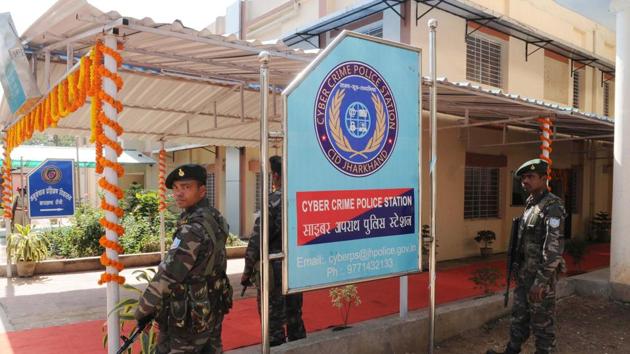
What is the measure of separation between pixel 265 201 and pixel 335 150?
0.61 metres

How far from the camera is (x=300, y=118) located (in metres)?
2.85

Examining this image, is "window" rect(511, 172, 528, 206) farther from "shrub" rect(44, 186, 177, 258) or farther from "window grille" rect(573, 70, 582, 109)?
"shrub" rect(44, 186, 177, 258)

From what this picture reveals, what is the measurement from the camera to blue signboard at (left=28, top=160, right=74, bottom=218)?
335 inches

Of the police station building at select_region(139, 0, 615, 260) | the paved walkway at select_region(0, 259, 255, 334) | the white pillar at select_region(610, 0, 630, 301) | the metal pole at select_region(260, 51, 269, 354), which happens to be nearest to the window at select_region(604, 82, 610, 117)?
the police station building at select_region(139, 0, 615, 260)

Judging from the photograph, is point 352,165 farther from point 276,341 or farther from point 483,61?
point 483,61

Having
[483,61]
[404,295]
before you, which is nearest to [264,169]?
[404,295]

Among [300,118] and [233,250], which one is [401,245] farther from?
[233,250]

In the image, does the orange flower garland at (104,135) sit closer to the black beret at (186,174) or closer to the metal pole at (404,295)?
the black beret at (186,174)

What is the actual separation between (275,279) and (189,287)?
1.34 metres

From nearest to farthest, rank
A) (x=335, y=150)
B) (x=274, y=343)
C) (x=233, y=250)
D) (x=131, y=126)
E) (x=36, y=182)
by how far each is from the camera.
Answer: (x=335, y=150)
(x=274, y=343)
(x=131, y=126)
(x=36, y=182)
(x=233, y=250)

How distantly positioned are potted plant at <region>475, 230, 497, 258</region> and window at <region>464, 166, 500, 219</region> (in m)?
0.44

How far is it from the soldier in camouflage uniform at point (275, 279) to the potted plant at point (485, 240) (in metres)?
6.83

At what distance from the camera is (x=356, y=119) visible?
3.12 m

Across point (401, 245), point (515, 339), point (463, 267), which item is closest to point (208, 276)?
point (401, 245)
